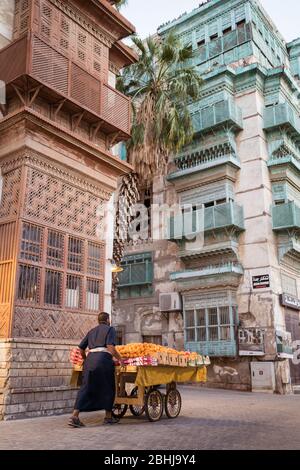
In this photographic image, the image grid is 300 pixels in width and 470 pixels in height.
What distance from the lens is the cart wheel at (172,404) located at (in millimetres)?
8461

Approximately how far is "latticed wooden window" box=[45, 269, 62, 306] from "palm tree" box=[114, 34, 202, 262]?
22.2 feet

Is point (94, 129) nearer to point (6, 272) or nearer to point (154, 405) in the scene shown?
point (6, 272)

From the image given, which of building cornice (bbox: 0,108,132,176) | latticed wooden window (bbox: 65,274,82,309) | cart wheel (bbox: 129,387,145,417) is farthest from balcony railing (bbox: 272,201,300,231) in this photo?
cart wheel (bbox: 129,387,145,417)

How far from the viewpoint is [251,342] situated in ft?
60.6

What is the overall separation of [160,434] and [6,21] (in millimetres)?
9315

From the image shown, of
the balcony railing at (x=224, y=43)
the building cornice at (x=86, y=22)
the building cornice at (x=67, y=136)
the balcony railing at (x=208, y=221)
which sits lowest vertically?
the building cornice at (x=67, y=136)

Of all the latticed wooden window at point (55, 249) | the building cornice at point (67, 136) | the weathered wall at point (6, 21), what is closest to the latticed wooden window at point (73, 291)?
the latticed wooden window at point (55, 249)

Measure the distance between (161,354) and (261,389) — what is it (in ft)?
37.8

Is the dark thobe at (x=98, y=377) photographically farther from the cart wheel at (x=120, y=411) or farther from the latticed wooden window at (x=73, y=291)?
the latticed wooden window at (x=73, y=291)

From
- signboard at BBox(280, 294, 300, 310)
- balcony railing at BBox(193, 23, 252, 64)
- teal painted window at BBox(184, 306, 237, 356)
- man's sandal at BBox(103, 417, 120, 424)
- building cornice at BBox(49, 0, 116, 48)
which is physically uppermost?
balcony railing at BBox(193, 23, 252, 64)

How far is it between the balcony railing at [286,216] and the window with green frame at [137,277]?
264 inches

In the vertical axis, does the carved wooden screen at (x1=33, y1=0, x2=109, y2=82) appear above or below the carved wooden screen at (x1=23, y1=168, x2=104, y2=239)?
above

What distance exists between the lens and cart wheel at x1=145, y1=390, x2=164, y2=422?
309 inches

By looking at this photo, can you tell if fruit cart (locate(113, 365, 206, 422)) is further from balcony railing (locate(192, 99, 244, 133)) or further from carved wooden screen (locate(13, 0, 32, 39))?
balcony railing (locate(192, 99, 244, 133))
